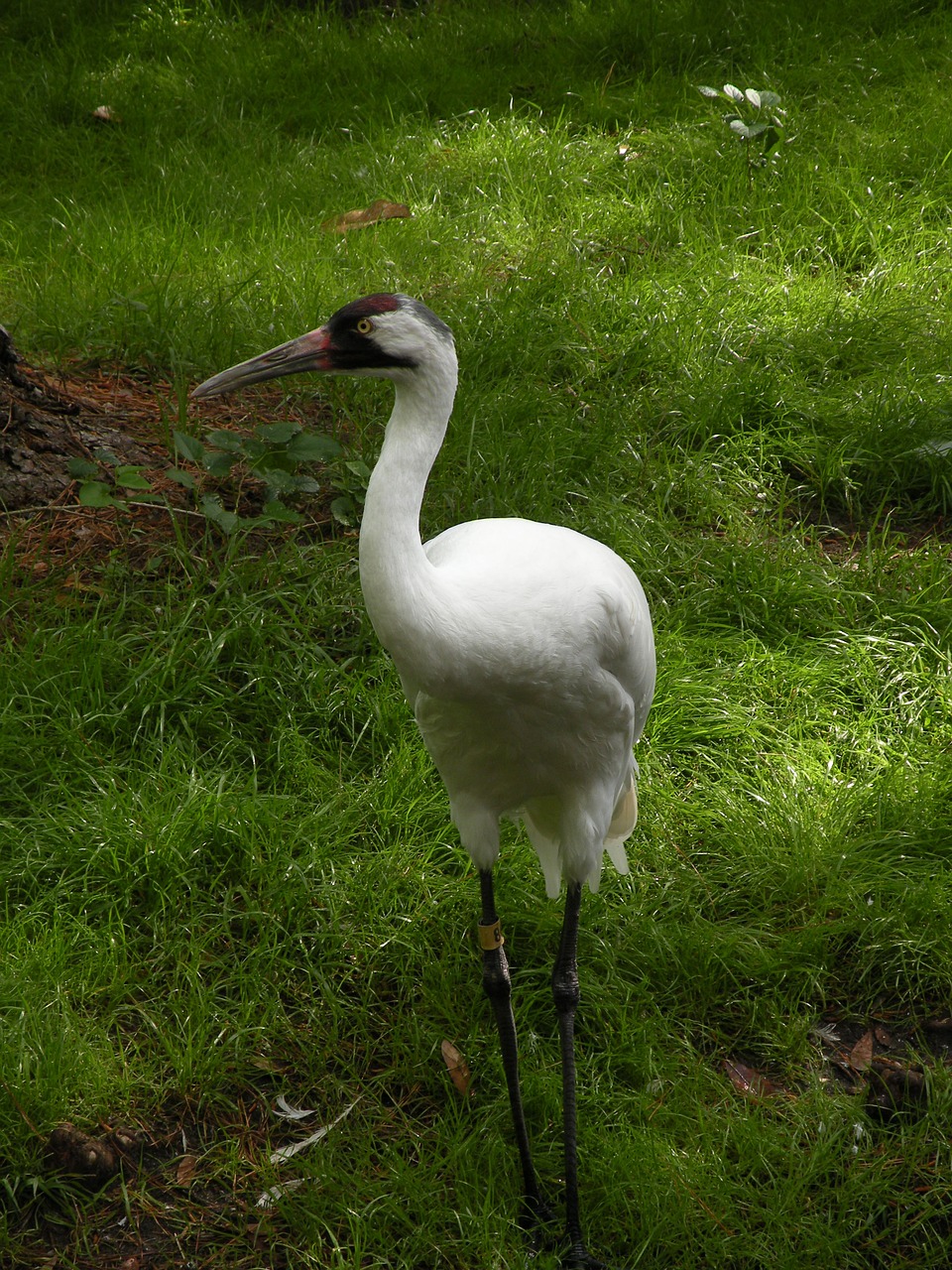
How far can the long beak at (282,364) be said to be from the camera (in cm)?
209

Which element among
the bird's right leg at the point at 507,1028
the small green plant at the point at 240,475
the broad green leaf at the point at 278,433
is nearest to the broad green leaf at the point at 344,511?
the small green plant at the point at 240,475

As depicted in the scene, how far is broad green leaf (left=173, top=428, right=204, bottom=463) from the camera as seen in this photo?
3455 millimetres

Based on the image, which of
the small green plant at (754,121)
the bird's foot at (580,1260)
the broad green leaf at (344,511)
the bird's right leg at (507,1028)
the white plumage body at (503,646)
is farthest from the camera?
the small green plant at (754,121)

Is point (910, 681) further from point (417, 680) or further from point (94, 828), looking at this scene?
point (94, 828)

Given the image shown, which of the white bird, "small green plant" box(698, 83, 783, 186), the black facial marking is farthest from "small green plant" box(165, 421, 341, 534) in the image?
"small green plant" box(698, 83, 783, 186)

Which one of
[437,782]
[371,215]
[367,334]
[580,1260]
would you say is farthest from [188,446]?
[580,1260]

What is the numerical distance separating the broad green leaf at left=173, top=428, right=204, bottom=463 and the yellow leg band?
1713 mm

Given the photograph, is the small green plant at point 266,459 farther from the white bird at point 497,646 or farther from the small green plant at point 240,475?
the white bird at point 497,646

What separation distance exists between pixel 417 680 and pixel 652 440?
253 centimetres

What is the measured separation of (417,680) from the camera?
6.47 feet

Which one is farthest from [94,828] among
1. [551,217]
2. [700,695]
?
[551,217]

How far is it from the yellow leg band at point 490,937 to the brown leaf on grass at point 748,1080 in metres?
0.61

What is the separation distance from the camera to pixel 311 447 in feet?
11.8

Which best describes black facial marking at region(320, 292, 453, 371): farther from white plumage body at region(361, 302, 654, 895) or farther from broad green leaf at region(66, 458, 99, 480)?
broad green leaf at region(66, 458, 99, 480)
